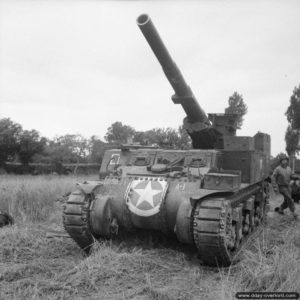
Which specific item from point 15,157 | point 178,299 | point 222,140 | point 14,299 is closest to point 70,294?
point 14,299

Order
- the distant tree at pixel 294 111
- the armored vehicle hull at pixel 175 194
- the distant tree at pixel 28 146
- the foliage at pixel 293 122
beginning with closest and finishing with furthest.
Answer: the armored vehicle hull at pixel 175 194 < the distant tree at pixel 28 146 < the foliage at pixel 293 122 < the distant tree at pixel 294 111

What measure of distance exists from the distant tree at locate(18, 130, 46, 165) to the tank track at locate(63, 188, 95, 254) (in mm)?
26617

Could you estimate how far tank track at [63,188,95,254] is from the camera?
6.96 metres

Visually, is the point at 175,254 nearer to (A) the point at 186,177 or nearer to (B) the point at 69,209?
(A) the point at 186,177

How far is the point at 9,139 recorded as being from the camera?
107 feet

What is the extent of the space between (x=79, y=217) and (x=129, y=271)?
4.35 ft

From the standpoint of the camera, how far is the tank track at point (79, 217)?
6.96m

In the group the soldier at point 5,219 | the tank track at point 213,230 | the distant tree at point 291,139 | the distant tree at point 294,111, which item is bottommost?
the soldier at point 5,219

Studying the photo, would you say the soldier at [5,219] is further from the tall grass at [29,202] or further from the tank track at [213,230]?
the tank track at [213,230]

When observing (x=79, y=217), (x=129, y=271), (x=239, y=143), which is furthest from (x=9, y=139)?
(x=129, y=271)

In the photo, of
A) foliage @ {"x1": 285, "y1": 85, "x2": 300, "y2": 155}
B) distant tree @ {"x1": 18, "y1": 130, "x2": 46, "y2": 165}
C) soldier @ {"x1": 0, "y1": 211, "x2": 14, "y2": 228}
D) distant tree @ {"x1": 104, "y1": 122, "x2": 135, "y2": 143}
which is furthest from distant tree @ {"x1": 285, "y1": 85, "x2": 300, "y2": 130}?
soldier @ {"x1": 0, "y1": 211, "x2": 14, "y2": 228}

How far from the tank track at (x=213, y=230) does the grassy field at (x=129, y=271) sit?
7.9 inches

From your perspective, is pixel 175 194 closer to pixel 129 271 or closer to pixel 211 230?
pixel 211 230

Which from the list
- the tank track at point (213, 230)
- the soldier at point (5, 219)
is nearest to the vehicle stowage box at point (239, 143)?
the tank track at point (213, 230)
